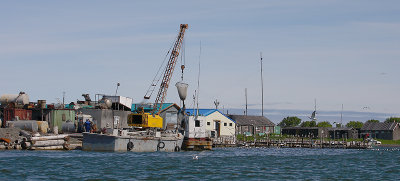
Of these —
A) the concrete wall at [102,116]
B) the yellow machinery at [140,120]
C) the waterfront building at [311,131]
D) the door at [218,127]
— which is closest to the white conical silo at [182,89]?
the yellow machinery at [140,120]

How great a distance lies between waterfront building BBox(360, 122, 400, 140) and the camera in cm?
14075

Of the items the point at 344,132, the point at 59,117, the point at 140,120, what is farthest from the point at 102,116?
the point at 344,132

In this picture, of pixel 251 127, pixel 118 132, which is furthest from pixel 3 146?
pixel 251 127

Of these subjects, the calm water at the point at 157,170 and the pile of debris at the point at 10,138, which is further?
the pile of debris at the point at 10,138

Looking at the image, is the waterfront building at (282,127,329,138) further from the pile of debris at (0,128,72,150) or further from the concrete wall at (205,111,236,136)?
the pile of debris at (0,128,72,150)

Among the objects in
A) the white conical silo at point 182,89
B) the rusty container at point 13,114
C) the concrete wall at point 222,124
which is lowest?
the concrete wall at point 222,124

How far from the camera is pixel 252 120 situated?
13512 centimetres

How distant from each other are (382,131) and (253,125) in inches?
1317

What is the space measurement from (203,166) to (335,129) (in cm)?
10261

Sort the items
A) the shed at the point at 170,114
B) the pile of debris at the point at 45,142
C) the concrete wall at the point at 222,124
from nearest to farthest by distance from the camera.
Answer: the pile of debris at the point at 45,142
the shed at the point at 170,114
the concrete wall at the point at 222,124

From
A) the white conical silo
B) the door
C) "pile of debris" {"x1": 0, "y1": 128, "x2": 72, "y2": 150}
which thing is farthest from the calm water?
the door

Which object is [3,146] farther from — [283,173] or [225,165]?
[283,173]

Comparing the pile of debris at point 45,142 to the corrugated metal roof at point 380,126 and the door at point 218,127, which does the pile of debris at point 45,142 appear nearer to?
the door at point 218,127

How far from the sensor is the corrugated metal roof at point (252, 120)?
5172 inches
